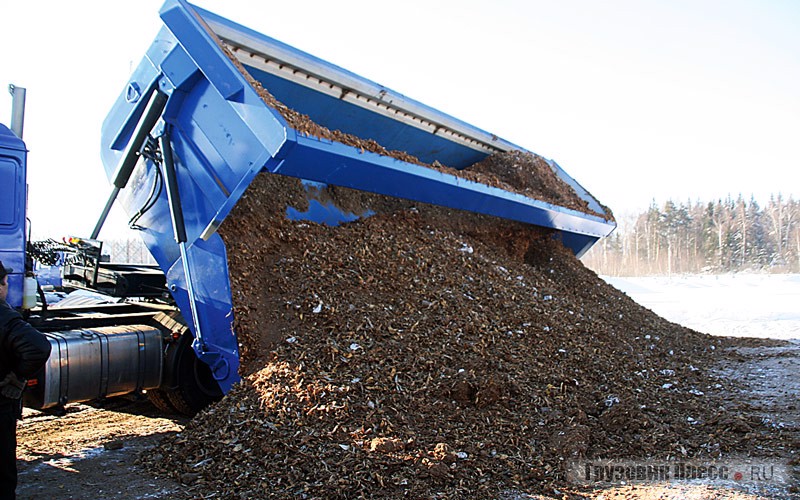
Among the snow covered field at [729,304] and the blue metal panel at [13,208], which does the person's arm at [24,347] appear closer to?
the blue metal panel at [13,208]

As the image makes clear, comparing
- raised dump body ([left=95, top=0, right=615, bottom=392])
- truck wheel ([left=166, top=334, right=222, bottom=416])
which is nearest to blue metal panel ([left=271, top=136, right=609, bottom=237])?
raised dump body ([left=95, top=0, right=615, bottom=392])

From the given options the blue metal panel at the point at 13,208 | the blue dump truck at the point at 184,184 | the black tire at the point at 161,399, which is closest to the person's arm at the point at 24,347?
the blue dump truck at the point at 184,184

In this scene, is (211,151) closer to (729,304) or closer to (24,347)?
(24,347)

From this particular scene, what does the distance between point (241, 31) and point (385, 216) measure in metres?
1.89

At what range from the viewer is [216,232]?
3863 mm

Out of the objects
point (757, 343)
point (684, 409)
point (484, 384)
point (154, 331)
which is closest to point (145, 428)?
point (154, 331)

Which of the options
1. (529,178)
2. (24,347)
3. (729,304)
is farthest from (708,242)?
(24,347)

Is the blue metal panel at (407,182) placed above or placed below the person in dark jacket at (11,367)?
above

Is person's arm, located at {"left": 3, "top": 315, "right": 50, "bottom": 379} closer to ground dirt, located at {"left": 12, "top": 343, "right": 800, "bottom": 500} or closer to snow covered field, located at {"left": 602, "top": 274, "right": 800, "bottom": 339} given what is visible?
ground dirt, located at {"left": 12, "top": 343, "right": 800, "bottom": 500}

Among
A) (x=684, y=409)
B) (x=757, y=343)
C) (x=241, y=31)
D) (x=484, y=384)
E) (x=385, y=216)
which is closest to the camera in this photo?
(x=484, y=384)

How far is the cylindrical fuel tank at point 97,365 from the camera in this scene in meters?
3.83

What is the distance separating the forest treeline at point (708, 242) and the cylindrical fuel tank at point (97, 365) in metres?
44.8

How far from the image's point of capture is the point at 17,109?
4.15 m

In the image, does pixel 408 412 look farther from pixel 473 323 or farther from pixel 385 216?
pixel 385 216
